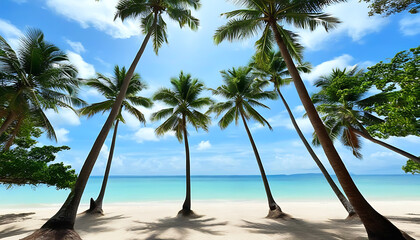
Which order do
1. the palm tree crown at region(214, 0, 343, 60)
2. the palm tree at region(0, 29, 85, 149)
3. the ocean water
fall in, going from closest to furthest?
the palm tree crown at region(214, 0, 343, 60), the palm tree at region(0, 29, 85, 149), the ocean water

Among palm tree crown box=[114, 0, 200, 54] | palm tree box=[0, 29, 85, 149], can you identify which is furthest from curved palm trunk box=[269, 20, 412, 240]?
palm tree box=[0, 29, 85, 149]

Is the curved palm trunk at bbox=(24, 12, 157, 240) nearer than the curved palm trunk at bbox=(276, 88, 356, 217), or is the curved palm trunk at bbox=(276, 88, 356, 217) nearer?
Answer: the curved palm trunk at bbox=(24, 12, 157, 240)

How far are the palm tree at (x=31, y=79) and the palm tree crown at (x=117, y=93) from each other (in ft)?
7.40

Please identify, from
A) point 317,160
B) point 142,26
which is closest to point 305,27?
point 317,160

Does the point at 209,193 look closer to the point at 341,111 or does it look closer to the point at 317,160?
the point at 317,160

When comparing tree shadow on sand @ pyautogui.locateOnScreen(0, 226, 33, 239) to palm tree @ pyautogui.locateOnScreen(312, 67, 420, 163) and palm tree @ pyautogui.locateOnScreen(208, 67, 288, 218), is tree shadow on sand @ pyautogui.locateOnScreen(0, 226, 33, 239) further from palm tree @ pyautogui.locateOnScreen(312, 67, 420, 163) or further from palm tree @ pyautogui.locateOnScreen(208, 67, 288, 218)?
palm tree @ pyautogui.locateOnScreen(312, 67, 420, 163)

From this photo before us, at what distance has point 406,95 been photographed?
18.2 ft

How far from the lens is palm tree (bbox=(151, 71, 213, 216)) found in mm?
13969

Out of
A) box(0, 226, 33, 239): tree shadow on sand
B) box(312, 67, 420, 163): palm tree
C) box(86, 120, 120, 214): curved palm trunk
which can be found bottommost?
box(0, 226, 33, 239): tree shadow on sand

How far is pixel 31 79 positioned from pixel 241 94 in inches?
478

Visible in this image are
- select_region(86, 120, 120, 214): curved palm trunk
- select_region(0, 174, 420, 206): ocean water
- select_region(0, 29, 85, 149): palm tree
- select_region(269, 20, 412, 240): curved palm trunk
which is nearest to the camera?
select_region(269, 20, 412, 240): curved palm trunk

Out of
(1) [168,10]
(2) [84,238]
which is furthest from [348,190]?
(1) [168,10]

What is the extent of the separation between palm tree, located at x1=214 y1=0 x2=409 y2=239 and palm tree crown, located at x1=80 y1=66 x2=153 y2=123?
27.4 ft

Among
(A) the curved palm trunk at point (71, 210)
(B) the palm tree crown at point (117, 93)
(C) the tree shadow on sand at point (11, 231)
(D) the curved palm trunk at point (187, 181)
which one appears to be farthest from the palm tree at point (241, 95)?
(C) the tree shadow on sand at point (11, 231)
